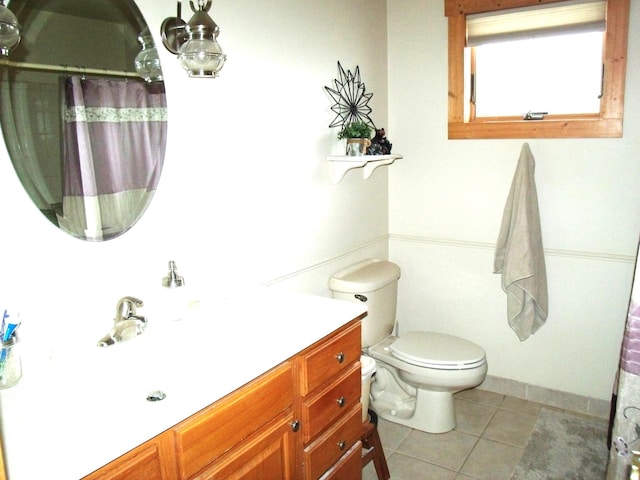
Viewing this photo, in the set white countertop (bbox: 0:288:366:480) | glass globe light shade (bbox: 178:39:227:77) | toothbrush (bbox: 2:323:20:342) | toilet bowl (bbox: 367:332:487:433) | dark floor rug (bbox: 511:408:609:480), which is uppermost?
glass globe light shade (bbox: 178:39:227:77)

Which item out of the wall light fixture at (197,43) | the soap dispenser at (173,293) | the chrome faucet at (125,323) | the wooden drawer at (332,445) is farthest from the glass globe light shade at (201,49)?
the wooden drawer at (332,445)

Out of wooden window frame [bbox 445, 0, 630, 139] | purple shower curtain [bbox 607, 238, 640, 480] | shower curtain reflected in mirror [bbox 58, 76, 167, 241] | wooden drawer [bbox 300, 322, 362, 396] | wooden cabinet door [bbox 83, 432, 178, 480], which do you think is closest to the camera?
wooden cabinet door [bbox 83, 432, 178, 480]

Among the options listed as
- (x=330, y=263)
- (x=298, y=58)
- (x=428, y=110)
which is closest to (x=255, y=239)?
(x=330, y=263)

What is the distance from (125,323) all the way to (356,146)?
141 centimetres

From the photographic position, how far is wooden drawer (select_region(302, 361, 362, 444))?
164cm

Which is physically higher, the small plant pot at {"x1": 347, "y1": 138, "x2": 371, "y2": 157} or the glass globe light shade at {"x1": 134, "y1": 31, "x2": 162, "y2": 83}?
the glass globe light shade at {"x1": 134, "y1": 31, "x2": 162, "y2": 83}

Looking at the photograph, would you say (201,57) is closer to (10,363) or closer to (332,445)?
(10,363)

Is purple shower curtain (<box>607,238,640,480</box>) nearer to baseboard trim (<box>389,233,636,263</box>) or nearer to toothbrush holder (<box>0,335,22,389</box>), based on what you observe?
baseboard trim (<box>389,233,636,263</box>)

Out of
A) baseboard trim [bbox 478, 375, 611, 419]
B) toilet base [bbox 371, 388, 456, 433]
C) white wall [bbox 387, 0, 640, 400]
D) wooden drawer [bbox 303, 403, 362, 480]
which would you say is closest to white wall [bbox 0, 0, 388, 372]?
white wall [bbox 387, 0, 640, 400]

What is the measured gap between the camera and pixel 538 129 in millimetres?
2711

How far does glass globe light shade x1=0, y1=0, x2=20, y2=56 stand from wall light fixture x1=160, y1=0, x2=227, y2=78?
0.45 meters

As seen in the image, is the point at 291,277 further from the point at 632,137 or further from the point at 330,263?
the point at 632,137

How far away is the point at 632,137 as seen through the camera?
2.51m

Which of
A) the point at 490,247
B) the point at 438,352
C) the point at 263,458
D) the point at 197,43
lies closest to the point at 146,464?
the point at 263,458
